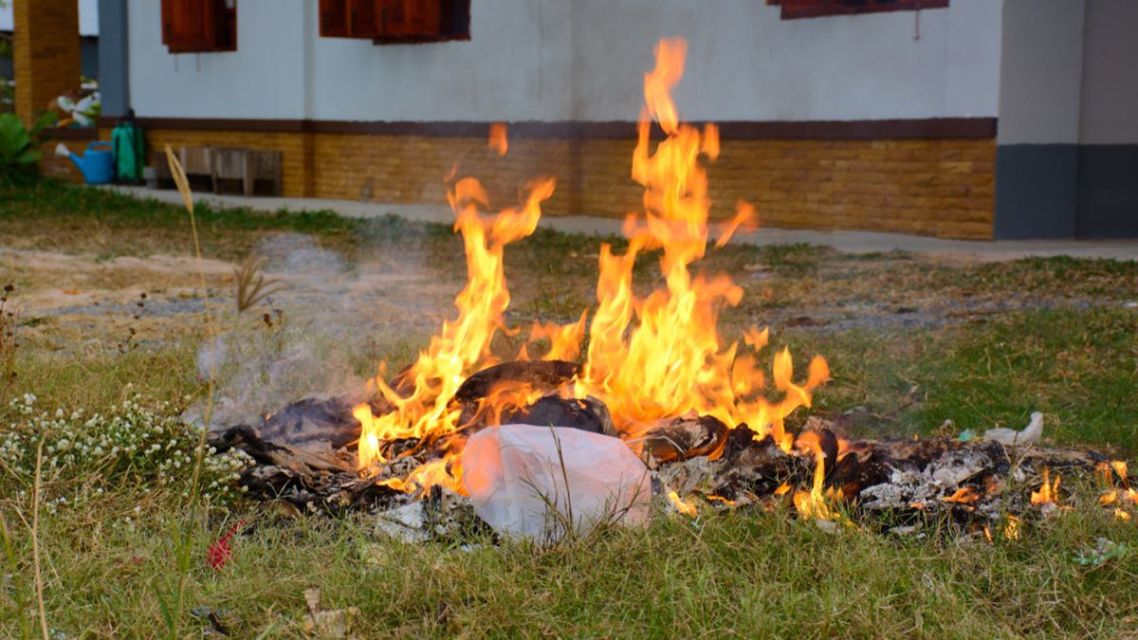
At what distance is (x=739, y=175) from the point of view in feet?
46.3

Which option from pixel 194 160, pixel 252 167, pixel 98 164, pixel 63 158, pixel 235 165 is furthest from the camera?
pixel 63 158

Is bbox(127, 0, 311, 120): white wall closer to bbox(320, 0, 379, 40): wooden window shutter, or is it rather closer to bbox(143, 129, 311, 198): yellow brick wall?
bbox(143, 129, 311, 198): yellow brick wall

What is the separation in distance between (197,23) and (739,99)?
8719 mm

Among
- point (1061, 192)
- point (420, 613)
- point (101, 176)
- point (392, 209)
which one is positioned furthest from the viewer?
point (101, 176)

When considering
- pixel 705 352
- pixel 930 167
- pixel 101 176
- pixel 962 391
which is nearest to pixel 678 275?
pixel 705 352

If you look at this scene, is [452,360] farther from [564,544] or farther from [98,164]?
[98,164]

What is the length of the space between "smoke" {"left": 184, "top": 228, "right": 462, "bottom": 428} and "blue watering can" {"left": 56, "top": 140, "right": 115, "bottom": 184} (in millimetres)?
9692

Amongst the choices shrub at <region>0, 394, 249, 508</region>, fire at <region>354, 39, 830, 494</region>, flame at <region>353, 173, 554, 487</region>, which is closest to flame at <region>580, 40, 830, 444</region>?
fire at <region>354, 39, 830, 494</region>

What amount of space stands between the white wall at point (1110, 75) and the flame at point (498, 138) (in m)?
5.56

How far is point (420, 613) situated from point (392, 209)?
13.5 metres

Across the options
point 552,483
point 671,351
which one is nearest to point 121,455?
point 552,483

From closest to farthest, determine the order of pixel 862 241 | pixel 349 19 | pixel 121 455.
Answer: pixel 121 455, pixel 862 241, pixel 349 19

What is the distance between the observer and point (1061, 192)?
12.4 meters

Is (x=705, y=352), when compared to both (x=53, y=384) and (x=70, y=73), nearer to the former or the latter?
(x=53, y=384)
